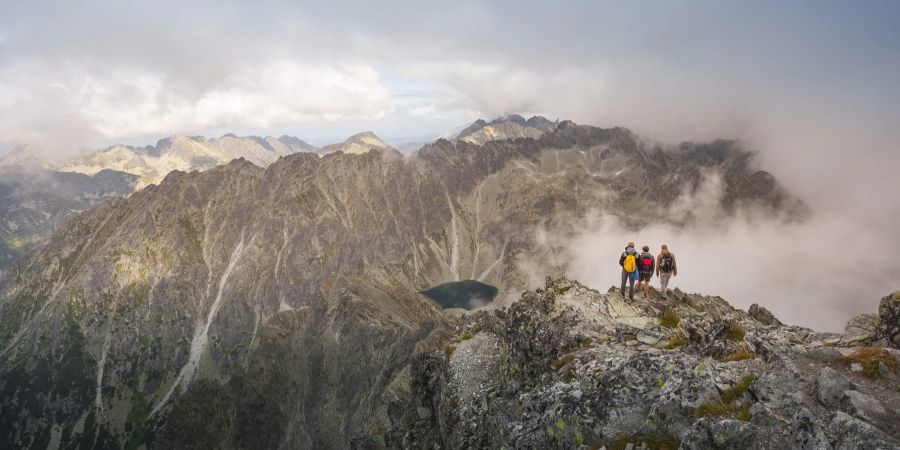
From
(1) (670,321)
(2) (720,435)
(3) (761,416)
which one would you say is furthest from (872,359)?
(1) (670,321)

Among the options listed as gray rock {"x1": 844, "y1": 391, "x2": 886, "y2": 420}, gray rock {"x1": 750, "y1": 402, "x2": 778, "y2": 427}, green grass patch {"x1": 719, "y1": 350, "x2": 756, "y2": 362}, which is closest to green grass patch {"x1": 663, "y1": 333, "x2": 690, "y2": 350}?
green grass patch {"x1": 719, "y1": 350, "x2": 756, "y2": 362}

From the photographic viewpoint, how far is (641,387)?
2109 centimetres

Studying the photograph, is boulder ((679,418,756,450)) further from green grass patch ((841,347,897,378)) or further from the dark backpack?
the dark backpack

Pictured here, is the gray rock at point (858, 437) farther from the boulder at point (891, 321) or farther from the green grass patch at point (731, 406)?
the boulder at point (891, 321)

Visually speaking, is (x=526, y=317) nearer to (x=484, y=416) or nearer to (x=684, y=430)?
(x=484, y=416)

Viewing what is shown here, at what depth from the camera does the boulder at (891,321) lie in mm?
19561

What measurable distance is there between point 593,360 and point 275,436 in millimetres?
202465

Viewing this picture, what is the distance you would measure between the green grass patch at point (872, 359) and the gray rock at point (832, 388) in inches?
57.3

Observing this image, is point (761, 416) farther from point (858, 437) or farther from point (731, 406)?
point (858, 437)

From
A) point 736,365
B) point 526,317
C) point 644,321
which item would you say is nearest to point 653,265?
point 644,321

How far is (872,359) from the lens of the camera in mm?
17328

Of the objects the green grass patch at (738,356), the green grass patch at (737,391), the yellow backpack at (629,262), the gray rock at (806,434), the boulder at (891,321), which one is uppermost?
the yellow backpack at (629,262)

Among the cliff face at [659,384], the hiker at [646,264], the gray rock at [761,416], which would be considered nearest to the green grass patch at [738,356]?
the cliff face at [659,384]

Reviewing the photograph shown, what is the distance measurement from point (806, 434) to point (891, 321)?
31.0 feet
